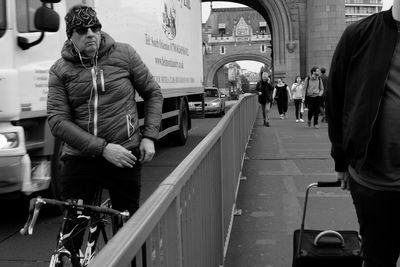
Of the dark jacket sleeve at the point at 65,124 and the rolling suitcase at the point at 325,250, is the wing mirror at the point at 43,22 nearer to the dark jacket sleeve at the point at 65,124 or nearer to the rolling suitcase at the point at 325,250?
the dark jacket sleeve at the point at 65,124

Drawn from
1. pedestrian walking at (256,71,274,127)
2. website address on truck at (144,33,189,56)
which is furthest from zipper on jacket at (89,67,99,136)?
pedestrian walking at (256,71,274,127)

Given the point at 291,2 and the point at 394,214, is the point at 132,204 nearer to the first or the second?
the point at 394,214

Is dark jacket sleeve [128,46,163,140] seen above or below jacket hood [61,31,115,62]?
below

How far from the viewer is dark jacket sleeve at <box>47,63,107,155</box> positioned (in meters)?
2.99

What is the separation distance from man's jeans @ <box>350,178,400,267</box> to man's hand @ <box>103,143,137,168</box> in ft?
4.06

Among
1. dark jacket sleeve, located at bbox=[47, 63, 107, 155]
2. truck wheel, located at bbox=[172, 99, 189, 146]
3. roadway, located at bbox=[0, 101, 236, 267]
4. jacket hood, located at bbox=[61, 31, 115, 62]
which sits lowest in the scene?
roadway, located at bbox=[0, 101, 236, 267]

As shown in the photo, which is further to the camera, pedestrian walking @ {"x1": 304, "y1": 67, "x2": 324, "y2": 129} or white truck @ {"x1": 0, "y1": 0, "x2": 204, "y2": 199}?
pedestrian walking @ {"x1": 304, "y1": 67, "x2": 324, "y2": 129}

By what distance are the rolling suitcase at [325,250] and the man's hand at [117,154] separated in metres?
1.04

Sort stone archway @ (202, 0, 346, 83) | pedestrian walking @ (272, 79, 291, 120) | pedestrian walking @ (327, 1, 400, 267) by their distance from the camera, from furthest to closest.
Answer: stone archway @ (202, 0, 346, 83)
pedestrian walking @ (272, 79, 291, 120)
pedestrian walking @ (327, 1, 400, 267)

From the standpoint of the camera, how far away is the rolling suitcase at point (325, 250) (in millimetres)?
3082

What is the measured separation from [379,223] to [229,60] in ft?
324

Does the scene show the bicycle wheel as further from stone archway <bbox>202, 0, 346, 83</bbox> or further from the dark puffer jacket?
stone archway <bbox>202, 0, 346, 83</bbox>

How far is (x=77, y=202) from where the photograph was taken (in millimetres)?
2672

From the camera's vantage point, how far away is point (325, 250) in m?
3.15
